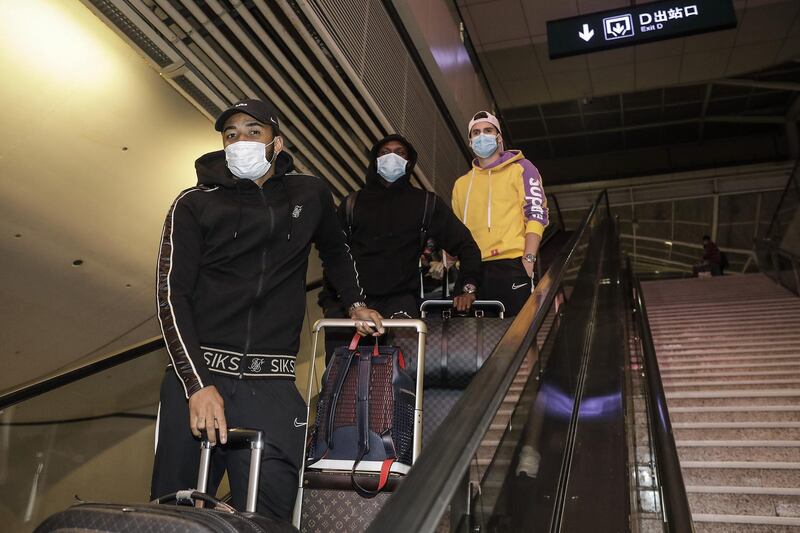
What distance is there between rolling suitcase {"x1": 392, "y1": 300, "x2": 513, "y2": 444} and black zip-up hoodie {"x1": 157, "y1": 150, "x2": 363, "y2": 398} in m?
0.93

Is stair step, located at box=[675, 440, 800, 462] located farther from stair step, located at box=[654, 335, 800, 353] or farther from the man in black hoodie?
stair step, located at box=[654, 335, 800, 353]

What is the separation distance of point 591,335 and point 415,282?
5.19ft

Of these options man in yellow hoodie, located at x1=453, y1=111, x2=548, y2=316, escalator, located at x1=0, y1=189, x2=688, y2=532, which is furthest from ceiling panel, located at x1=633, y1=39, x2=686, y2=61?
man in yellow hoodie, located at x1=453, y1=111, x2=548, y2=316

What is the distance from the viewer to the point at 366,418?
7.16 feet

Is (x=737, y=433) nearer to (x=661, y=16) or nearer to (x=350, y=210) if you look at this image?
(x=350, y=210)

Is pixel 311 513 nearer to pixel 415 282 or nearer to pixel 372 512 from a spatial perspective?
pixel 372 512

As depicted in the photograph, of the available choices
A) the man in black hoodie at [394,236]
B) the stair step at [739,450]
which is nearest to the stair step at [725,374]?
the stair step at [739,450]

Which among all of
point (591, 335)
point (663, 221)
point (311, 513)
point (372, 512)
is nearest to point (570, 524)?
point (372, 512)

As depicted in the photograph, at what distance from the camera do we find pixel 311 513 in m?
2.26

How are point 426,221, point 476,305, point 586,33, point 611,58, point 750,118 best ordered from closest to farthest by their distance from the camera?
point 426,221 < point 476,305 < point 586,33 < point 611,58 < point 750,118

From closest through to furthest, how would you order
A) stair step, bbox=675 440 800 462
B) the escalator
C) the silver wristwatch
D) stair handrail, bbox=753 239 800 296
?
the escalator
the silver wristwatch
stair step, bbox=675 440 800 462
stair handrail, bbox=753 239 800 296

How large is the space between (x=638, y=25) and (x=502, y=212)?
382 cm

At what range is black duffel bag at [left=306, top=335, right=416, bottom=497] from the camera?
2154mm

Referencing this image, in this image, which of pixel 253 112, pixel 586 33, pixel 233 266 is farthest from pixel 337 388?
pixel 586 33
